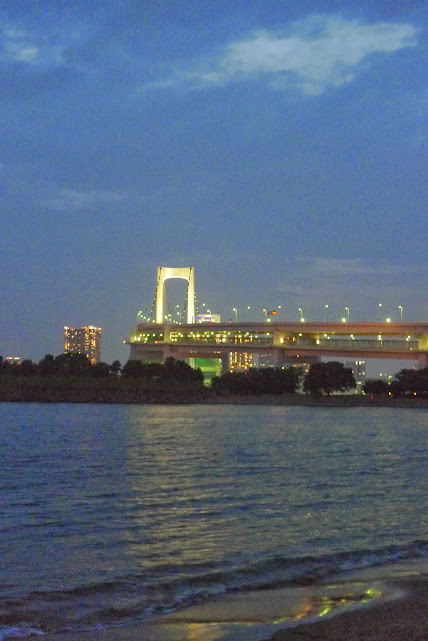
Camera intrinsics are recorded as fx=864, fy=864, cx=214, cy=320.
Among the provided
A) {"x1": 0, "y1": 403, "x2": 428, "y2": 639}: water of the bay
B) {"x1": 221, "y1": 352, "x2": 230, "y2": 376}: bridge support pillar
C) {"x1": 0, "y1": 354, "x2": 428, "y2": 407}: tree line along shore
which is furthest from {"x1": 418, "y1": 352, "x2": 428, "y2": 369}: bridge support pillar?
{"x1": 0, "y1": 403, "x2": 428, "y2": 639}: water of the bay

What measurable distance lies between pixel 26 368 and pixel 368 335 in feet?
124

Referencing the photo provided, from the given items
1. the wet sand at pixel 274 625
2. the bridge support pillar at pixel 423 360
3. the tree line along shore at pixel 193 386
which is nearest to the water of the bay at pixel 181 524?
the wet sand at pixel 274 625

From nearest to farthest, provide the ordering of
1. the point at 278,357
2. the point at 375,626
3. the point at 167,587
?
the point at 375,626, the point at 167,587, the point at 278,357

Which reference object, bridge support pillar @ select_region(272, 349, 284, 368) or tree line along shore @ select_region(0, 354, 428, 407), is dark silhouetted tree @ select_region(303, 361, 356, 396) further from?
bridge support pillar @ select_region(272, 349, 284, 368)

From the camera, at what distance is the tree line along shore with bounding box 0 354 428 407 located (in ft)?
262

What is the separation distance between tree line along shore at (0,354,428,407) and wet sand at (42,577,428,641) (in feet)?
233

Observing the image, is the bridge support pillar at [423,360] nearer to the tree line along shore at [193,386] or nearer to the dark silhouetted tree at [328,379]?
the tree line along shore at [193,386]

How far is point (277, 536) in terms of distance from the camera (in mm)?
11820

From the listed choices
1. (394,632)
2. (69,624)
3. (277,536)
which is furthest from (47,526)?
(394,632)

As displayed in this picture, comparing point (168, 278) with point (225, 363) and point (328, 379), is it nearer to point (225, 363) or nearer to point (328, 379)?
point (225, 363)

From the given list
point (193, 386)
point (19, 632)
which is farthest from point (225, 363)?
point (19, 632)

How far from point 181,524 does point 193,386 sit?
71.5 meters

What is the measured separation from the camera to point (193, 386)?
84.2 meters

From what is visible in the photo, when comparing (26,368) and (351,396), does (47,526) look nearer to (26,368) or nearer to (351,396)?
(351,396)
